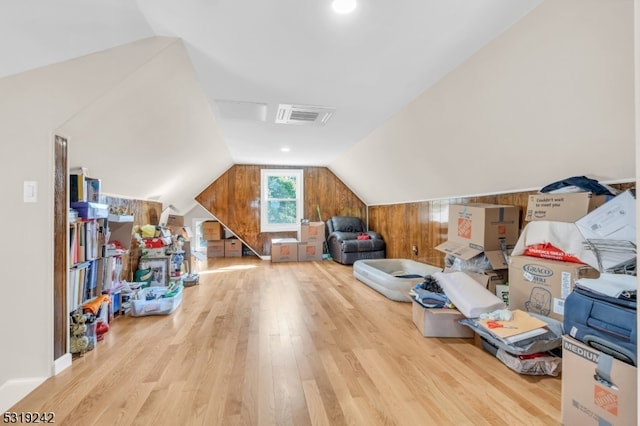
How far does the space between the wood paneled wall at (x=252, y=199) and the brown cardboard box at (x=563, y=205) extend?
4685 mm

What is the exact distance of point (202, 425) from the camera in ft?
4.29

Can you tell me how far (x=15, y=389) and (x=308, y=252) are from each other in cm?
463

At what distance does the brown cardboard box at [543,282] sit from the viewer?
1.79m

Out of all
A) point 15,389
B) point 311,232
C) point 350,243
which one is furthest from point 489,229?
point 311,232

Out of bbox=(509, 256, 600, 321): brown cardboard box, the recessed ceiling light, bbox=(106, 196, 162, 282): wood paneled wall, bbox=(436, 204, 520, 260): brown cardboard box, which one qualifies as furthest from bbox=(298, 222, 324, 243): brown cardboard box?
the recessed ceiling light

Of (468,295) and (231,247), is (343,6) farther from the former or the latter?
(231,247)

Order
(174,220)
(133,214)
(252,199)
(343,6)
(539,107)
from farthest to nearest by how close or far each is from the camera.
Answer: (252,199) → (174,220) → (133,214) → (539,107) → (343,6)

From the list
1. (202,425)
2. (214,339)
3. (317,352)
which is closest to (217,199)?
(214,339)

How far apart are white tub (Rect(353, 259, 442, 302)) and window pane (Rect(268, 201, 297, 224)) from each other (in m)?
2.71

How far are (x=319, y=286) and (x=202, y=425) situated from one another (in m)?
2.59

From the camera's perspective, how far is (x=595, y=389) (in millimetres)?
1158

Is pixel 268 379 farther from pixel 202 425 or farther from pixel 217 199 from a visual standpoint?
pixel 217 199

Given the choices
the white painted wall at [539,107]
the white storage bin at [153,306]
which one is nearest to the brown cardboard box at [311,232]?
the white painted wall at [539,107]

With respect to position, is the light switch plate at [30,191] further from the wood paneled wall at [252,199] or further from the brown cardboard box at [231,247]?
the brown cardboard box at [231,247]
